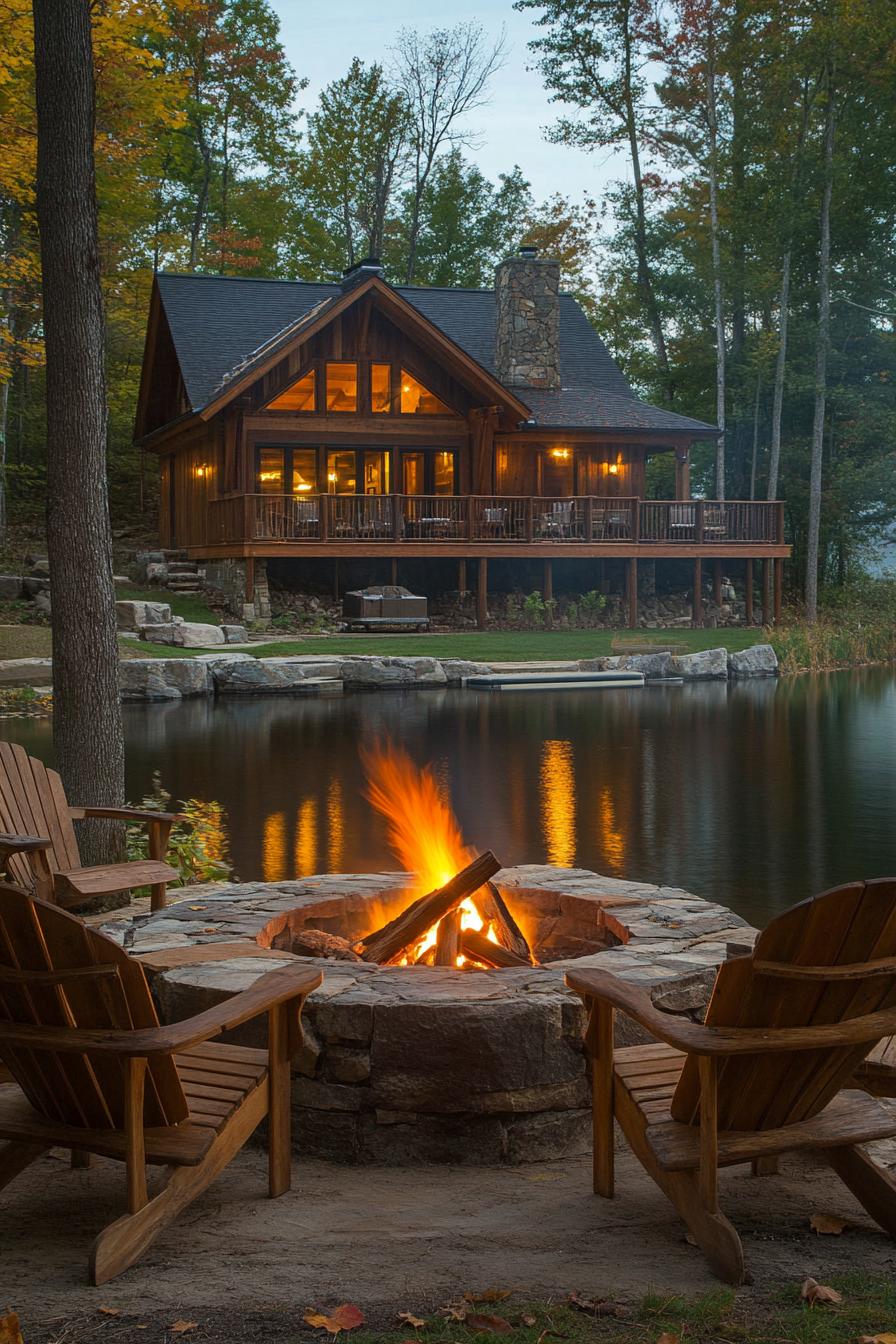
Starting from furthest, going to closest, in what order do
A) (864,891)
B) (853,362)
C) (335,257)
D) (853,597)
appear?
(335,257) < (853,362) < (853,597) < (864,891)

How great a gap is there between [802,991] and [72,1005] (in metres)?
1.75

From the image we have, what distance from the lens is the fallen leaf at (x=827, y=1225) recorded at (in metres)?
3.56

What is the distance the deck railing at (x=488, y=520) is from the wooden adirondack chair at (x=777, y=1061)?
877 inches

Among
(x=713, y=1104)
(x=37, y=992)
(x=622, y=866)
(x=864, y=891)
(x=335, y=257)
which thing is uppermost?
(x=335, y=257)

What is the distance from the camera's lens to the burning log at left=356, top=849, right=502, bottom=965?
16.2 feet

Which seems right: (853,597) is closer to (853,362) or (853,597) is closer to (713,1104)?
(853,362)

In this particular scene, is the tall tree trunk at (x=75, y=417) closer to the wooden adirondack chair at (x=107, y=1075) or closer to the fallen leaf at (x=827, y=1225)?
the wooden adirondack chair at (x=107, y=1075)

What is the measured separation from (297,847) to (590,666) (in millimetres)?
13087

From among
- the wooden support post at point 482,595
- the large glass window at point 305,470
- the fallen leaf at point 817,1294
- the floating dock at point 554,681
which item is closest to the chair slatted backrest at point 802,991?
the fallen leaf at point 817,1294

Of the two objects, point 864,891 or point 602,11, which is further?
point 602,11

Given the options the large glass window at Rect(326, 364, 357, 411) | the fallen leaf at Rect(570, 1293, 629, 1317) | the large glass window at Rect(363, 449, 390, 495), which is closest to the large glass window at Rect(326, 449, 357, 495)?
the large glass window at Rect(363, 449, 390, 495)

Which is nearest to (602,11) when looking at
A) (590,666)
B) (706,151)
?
(706,151)

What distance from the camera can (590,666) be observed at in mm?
22188

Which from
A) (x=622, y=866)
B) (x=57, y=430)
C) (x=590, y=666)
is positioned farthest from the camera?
(x=590, y=666)
